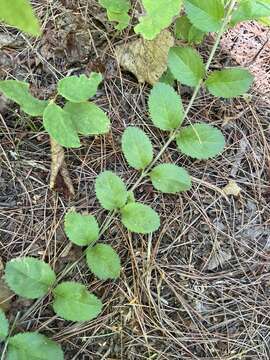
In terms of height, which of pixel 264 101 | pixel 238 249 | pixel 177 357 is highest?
pixel 264 101

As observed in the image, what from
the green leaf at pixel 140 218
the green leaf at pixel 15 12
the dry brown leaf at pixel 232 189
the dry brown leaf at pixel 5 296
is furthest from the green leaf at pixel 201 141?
the green leaf at pixel 15 12

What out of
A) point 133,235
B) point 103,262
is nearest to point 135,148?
point 133,235

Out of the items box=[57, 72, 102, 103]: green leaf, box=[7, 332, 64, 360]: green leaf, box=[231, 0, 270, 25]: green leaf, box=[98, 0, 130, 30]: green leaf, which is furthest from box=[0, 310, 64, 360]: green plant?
box=[231, 0, 270, 25]: green leaf

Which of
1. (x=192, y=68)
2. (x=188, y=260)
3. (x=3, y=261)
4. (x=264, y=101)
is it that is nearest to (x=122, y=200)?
(x=188, y=260)

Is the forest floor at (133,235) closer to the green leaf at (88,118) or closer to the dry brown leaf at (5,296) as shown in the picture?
the dry brown leaf at (5,296)

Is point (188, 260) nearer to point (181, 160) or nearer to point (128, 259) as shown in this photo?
point (128, 259)

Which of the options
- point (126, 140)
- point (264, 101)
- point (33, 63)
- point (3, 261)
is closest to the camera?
point (3, 261)

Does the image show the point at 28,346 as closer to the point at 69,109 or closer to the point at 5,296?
the point at 5,296
